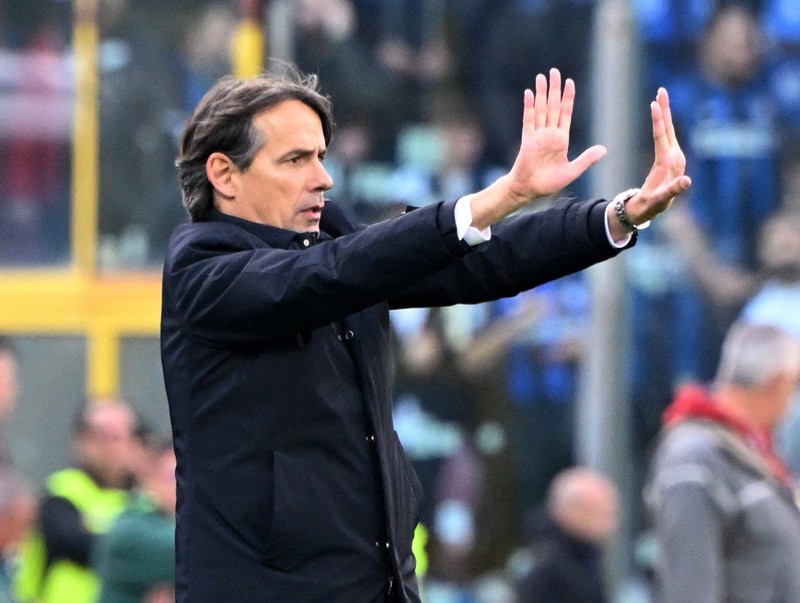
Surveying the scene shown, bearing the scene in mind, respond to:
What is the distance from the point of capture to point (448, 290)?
4020 millimetres

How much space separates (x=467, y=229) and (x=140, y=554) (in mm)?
3645

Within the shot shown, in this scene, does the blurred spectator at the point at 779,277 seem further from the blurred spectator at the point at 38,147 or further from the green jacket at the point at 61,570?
the blurred spectator at the point at 38,147

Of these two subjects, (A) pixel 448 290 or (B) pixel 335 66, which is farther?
(B) pixel 335 66

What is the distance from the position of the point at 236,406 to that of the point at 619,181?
5378mm

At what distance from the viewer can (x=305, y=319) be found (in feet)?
11.9

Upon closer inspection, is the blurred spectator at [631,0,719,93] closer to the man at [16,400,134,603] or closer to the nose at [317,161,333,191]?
the man at [16,400,134,603]

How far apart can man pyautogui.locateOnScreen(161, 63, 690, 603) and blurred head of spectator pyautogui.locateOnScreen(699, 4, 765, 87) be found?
199 inches

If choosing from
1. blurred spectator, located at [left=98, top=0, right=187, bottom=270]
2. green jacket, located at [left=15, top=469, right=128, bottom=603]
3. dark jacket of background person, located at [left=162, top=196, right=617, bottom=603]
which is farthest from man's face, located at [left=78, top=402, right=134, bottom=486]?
dark jacket of background person, located at [left=162, top=196, right=617, bottom=603]

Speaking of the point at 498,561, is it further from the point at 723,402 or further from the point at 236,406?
the point at 236,406

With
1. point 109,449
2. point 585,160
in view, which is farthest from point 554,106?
point 109,449

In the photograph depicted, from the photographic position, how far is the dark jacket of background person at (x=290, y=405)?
366cm

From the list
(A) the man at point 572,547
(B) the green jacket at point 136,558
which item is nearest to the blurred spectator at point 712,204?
(A) the man at point 572,547

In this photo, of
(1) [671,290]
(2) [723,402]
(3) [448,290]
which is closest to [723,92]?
(1) [671,290]

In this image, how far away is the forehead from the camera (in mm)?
3875
